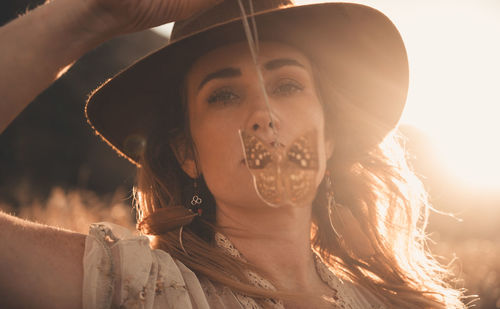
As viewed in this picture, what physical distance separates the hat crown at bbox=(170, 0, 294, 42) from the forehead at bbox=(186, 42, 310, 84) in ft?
0.48

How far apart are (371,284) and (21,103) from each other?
79.6 inches

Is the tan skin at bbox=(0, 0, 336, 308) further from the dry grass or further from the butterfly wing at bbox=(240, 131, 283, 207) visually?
the dry grass

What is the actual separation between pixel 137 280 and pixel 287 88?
113 cm

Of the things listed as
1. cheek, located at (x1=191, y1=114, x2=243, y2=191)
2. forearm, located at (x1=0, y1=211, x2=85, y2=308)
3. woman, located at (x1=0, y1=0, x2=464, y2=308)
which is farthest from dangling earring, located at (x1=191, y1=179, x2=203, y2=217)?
forearm, located at (x1=0, y1=211, x2=85, y2=308)

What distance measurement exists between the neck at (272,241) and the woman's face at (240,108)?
0.36 feet

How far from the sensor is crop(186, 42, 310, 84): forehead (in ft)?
7.02

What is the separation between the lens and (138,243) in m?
1.64

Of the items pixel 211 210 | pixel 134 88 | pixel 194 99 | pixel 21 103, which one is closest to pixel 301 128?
pixel 194 99

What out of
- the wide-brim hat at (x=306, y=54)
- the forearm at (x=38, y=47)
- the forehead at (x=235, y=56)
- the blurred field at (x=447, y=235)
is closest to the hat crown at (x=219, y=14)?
the wide-brim hat at (x=306, y=54)

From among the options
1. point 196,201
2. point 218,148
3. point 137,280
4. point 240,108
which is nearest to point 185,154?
point 196,201

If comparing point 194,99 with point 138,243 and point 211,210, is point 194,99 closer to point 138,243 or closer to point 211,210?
point 211,210

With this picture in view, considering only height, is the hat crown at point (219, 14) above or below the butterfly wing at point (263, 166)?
above

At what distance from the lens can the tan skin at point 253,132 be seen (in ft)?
6.64

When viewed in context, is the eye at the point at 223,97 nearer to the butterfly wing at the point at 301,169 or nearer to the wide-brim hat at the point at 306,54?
the wide-brim hat at the point at 306,54
